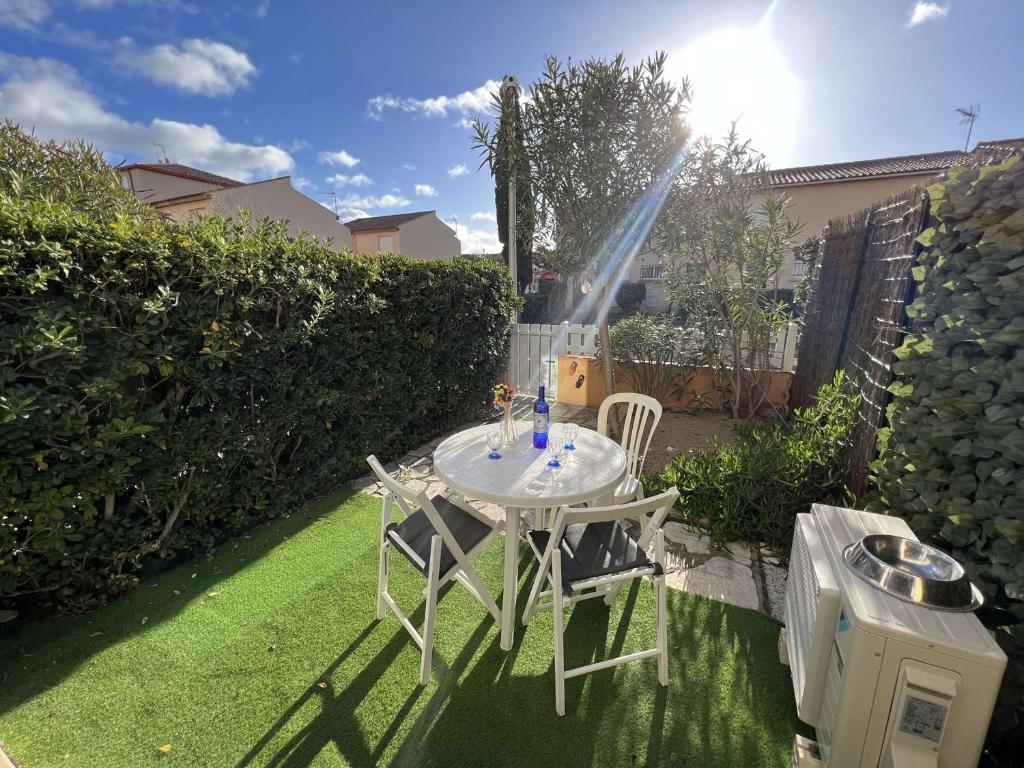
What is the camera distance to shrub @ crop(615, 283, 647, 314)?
62.0 ft

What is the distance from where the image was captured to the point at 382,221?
88.3 feet

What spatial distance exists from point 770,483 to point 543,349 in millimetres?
4023

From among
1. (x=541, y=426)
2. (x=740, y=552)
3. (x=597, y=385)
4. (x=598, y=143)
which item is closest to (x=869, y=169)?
(x=597, y=385)

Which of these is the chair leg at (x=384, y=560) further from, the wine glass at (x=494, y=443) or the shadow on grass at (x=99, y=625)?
the shadow on grass at (x=99, y=625)

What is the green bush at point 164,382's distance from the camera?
1.99 meters

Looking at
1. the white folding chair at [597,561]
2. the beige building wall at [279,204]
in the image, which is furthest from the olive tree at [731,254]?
the beige building wall at [279,204]

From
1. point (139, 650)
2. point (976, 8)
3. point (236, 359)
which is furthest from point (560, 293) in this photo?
point (139, 650)

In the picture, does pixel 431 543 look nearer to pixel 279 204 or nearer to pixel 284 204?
pixel 279 204

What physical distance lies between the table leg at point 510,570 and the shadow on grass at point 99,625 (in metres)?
1.90

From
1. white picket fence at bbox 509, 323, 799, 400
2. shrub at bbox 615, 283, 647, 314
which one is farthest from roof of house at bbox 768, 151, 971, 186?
white picket fence at bbox 509, 323, 799, 400

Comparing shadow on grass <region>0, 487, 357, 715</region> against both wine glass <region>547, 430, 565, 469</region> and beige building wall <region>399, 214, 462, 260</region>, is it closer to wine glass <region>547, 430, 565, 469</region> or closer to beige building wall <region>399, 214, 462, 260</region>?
wine glass <region>547, 430, 565, 469</region>

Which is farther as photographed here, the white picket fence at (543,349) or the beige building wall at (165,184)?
the beige building wall at (165,184)

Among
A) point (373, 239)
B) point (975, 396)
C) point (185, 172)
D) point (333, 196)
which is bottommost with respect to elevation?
point (975, 396)

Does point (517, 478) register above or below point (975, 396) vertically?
below
